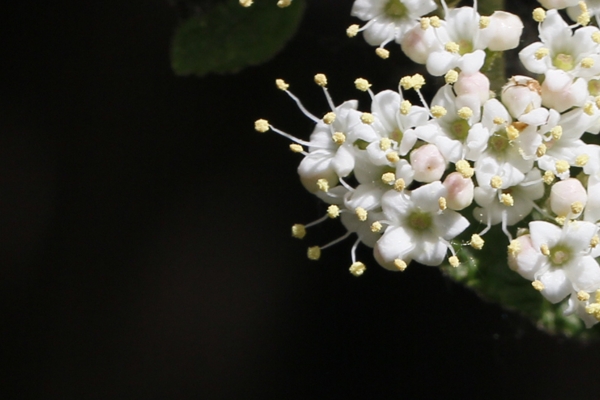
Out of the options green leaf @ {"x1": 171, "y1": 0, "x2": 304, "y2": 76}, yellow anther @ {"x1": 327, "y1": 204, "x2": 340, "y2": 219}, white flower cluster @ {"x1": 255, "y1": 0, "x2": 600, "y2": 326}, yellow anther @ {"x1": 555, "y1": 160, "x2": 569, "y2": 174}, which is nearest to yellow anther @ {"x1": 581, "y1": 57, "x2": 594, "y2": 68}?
white flower cluster @ {"x1": 255, "y1": 0, "x2": 600, "y2": 326}

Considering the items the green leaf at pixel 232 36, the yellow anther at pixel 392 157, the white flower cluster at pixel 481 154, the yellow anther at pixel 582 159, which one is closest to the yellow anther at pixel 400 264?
the white flower cluster at pixel 481 154

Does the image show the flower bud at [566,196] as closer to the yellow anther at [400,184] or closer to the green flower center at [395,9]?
the yellow anther at [400,184]

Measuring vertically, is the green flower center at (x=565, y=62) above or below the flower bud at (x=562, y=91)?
above

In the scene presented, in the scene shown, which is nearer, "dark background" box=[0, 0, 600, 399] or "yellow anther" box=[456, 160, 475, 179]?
"yellow anther" box=[456, 160, 475, 179]

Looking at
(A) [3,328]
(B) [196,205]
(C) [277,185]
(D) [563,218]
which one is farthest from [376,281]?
(A) [3,328]

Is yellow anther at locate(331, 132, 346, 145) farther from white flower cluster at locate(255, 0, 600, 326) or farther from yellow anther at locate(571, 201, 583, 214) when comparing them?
yellow anther at locate(571, 201, 583, 214)

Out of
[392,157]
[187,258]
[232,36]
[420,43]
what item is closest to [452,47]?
[420,43]

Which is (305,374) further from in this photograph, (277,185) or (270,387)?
(277,185)
